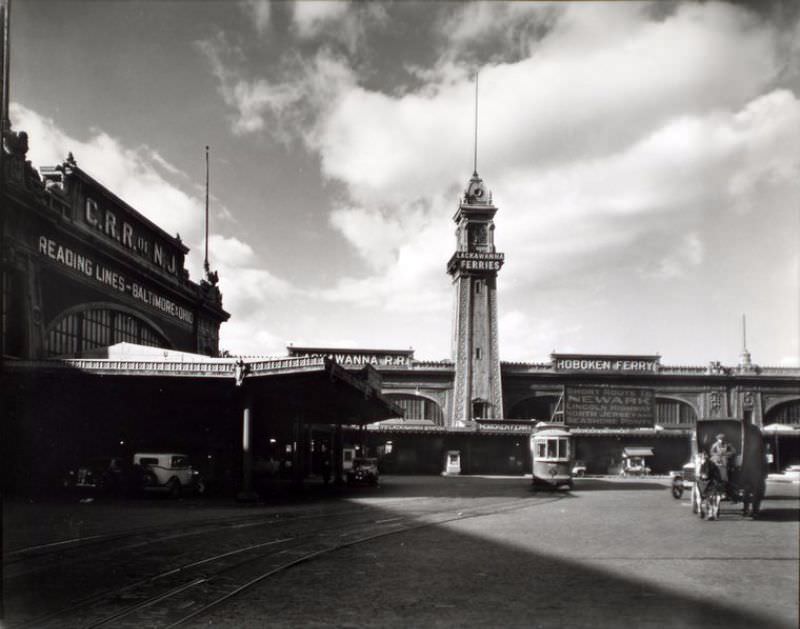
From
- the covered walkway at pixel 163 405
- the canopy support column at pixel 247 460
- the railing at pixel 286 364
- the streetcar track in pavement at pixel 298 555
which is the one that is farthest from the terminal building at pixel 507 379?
the streetcar track in pavement at pixel 298 555

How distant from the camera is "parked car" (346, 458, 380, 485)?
1303 inches

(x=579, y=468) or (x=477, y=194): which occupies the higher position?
(x=477, y=194)

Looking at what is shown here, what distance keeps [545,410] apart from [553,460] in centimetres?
2949

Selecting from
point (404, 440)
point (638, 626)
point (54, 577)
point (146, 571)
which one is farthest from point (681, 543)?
point (404, 440)

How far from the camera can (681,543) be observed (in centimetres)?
1252

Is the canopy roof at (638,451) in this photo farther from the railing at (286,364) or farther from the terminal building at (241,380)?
the railing at (286,364)

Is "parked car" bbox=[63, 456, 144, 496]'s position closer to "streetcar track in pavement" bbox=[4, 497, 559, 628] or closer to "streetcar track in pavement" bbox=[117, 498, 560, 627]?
"streetcar track in pavement" bbox=[117, 498, 560, 627]

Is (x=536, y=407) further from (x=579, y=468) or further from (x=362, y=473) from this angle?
(x=362, y=473)

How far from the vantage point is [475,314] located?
59094 millimetres

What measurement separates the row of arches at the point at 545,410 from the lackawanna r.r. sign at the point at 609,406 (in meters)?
3.36

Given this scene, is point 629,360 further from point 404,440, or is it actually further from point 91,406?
point 91,406

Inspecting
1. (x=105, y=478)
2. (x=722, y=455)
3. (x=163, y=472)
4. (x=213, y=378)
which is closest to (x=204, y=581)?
(x=722, y=455)

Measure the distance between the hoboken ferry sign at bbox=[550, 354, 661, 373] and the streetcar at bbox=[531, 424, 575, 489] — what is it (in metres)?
29.1

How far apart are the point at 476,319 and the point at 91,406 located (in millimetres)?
36107
